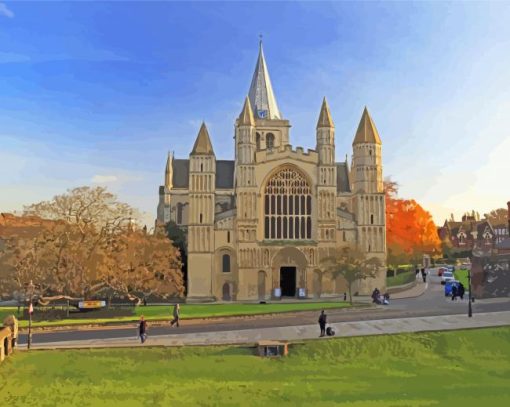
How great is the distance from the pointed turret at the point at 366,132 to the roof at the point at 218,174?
751 inches

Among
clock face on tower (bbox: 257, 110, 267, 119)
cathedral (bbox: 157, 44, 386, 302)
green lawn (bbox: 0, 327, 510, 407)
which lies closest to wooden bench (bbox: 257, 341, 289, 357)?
green lawn (bbox: 0, 327, 510, 407)

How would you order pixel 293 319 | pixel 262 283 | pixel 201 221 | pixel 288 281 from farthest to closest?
pixel 288 281 < pixel 201 221 < pixel 262 283 < pixel 293 319

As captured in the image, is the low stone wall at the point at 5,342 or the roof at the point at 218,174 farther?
the roof at the point at 218,174

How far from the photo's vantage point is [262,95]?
77.2 m

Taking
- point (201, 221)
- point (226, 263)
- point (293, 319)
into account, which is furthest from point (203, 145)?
point (293, 319)

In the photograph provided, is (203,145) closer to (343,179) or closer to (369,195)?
(369,195)

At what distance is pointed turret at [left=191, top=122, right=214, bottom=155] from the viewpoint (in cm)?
6116

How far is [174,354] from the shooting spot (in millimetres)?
24391

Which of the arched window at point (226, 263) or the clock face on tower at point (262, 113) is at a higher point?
the clock face on tower at point (262, 113)

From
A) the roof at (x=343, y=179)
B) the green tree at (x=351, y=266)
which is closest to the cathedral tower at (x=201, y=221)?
the green tree at (x=351, y=266)

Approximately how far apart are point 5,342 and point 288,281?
40055 millimetres

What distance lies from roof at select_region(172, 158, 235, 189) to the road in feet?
103

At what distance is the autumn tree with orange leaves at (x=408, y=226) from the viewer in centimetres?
7894

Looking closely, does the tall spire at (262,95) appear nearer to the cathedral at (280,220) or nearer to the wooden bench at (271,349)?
the cathedral at (280,220)
